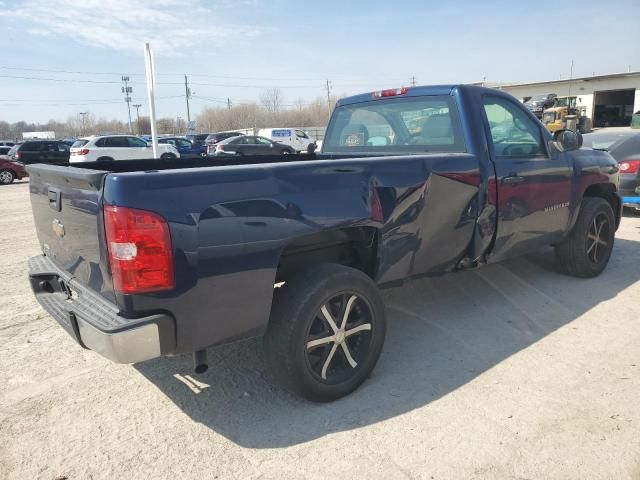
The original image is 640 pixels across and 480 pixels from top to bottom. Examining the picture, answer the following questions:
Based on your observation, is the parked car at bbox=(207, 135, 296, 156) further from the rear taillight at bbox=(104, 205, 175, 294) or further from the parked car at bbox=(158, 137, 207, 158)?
the rear taillight at bbox=(104, 205, 175, 294)

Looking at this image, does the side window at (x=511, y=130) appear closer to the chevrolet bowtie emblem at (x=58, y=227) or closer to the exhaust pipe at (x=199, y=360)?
the exhaust pipe at (x=199, y=360)

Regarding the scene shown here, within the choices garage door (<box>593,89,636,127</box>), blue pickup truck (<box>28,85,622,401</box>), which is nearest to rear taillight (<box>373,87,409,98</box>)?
blue pickup truck (<box>28,85,622,401</box>)

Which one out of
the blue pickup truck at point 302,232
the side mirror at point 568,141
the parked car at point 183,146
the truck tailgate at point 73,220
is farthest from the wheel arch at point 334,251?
the parked car at point 183,146

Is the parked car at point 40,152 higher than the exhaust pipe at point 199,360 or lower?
higher

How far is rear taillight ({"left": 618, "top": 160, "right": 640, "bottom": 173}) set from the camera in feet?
27.6

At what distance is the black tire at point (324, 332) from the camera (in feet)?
9.37

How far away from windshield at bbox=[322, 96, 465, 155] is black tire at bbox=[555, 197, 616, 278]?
6.52 ft

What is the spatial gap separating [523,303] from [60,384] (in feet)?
12.8

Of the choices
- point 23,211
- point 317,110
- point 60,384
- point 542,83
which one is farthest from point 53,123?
point 60,384

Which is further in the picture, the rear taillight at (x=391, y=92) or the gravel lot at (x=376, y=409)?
the rear taillight at (x=391, y=92)

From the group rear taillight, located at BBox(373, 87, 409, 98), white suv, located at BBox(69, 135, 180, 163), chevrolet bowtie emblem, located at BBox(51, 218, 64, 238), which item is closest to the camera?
chevrolet bowtie emblem, located at BBox(51, 218, 64, 238)

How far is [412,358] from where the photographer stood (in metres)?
3.68

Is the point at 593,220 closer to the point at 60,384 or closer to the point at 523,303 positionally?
the point at 523,303

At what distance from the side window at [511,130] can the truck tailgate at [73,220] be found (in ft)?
10.0
